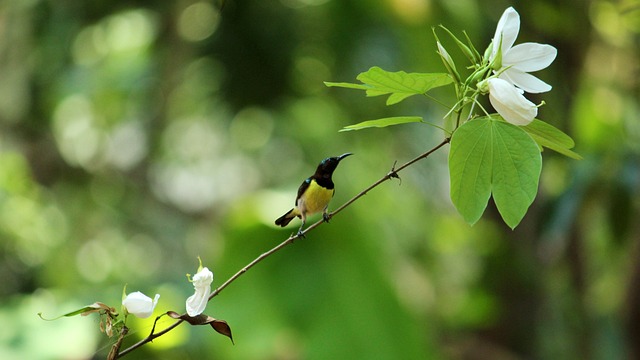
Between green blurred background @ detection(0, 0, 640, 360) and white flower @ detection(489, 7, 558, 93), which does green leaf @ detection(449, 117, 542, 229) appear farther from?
green blurred background @ detection(0, 0, 640, 360)

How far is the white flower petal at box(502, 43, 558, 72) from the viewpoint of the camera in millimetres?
291

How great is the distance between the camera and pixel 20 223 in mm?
2221

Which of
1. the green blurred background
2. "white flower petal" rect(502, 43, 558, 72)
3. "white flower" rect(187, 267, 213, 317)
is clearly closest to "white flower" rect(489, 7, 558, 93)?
"white flower petal" rect(502, 43, 558, 72)

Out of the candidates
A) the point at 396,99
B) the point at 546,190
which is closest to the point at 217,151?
the point at 546,190

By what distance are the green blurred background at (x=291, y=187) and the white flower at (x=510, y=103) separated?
2.19ft

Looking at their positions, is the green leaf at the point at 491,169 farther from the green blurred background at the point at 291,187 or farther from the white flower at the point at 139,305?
the green blurred background at the point at 291,187

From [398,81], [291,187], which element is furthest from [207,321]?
[291,187]

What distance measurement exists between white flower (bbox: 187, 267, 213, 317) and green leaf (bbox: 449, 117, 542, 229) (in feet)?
0.30

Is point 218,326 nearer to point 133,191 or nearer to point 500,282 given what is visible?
point 500,282

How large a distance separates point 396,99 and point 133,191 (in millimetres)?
2051

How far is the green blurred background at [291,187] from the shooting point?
1308mm

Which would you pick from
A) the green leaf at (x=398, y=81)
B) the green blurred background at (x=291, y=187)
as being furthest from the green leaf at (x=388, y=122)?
the green blurred background at (x=291, y=187)

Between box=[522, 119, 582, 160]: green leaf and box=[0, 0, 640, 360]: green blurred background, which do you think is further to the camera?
box=[0, 0, 640, 360]: green blurred background

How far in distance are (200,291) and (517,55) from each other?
15cm
